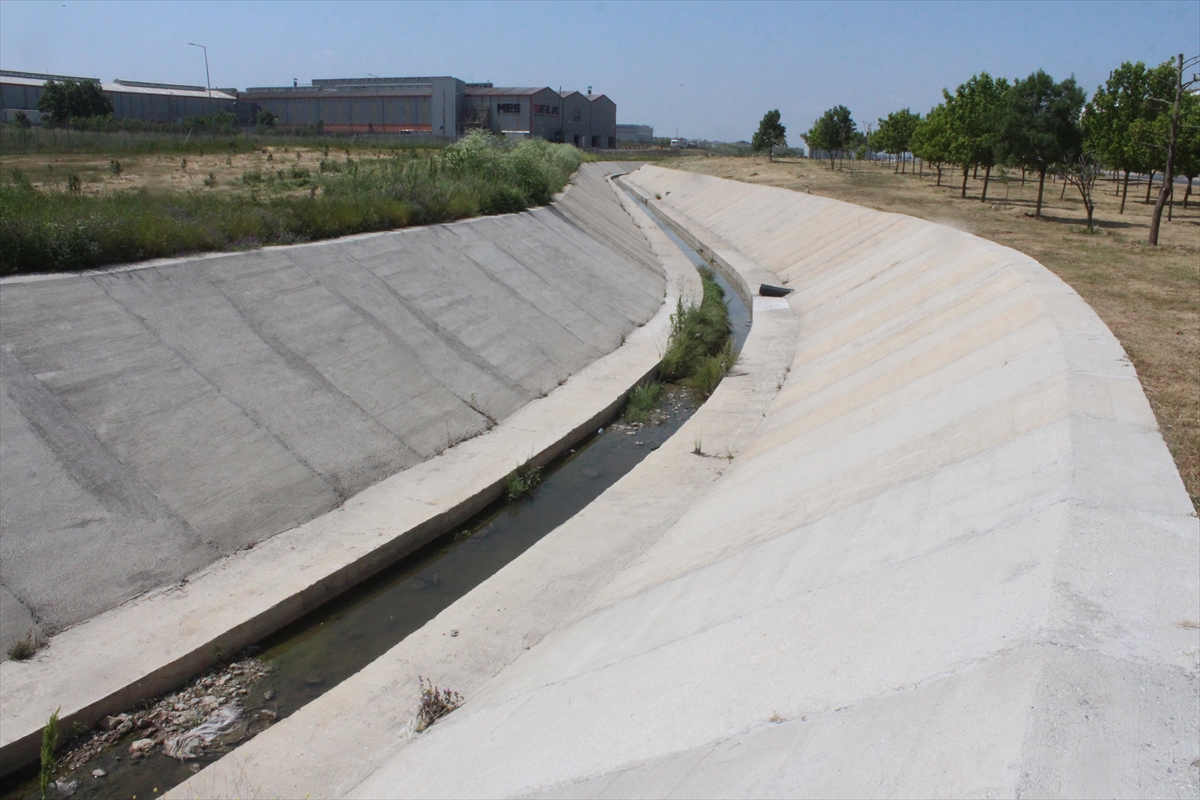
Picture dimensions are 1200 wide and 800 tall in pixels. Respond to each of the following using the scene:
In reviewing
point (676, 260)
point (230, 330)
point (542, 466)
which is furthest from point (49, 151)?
point (542, 466)

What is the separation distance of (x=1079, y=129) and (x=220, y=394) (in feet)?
99.7

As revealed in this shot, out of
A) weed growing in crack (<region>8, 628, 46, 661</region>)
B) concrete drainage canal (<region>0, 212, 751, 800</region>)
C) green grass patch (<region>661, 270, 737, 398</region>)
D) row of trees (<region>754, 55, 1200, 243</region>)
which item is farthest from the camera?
row of trees (<region>754, 55, 1200, 243</region>)

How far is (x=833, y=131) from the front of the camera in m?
74.4

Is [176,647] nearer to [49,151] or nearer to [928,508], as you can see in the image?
[928,508]

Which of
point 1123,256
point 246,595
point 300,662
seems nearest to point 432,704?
point 300,662

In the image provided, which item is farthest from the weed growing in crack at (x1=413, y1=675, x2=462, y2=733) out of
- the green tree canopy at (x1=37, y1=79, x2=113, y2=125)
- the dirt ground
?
the green tree canopy at (x1=37, y1=79, x2=113, y2=125)

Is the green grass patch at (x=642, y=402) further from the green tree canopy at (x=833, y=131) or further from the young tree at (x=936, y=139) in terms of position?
the green tree canopy at (x=833, y=131)

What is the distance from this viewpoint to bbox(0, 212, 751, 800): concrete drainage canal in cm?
600

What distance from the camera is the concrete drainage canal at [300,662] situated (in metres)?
6.00

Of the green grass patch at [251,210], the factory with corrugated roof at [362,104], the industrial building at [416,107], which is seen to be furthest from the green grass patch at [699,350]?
the industrial building at [416,107]

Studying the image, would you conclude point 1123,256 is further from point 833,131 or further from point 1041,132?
point 833,131

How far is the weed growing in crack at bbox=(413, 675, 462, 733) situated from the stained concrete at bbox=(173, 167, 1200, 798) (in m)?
0.11

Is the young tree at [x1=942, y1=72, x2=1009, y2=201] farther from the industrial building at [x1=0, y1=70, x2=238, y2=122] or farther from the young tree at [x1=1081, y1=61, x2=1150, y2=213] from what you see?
the industrial building at [x1=0, y1=70, x2=238, y2=122]

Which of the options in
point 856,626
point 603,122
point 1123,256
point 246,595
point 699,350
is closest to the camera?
point 856,626
